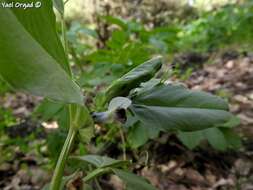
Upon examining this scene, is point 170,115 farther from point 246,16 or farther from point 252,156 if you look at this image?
point 246,16

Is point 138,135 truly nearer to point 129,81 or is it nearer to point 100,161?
point 100,161

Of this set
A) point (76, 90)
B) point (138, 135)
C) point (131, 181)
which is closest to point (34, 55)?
point (76, 90)

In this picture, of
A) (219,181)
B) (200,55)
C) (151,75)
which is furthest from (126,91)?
(200,55)

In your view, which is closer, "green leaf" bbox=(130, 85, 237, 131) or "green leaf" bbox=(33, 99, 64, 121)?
"green leaf" bbox=(130, 85, 237, 131)

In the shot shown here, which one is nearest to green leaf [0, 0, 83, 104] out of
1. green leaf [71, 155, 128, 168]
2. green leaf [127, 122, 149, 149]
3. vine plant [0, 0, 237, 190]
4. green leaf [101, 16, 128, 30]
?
vine plant [0, 0, 237, 190]

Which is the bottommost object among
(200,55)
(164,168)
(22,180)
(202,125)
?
(200,55)

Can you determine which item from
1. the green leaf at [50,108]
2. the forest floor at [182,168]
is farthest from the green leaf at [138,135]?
the green leaf at [50,108]

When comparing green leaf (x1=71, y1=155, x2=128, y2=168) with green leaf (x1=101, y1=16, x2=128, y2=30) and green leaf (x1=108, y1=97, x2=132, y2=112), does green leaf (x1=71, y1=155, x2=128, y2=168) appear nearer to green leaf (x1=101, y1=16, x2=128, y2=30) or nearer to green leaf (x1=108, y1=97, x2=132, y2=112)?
green leaf (x1=108, y1=97, x2=132, y2=112)
